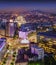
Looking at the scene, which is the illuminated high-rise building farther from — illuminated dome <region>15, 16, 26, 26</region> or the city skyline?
the city skyline

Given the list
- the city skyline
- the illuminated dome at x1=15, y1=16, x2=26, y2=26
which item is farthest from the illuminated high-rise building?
the city skyline

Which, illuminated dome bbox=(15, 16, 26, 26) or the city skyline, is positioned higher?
the city skyline

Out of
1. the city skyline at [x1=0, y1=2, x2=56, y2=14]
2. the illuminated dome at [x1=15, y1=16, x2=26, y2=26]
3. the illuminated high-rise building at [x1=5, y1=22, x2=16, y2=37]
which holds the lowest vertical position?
the illuminated high-rise building at [x1=5, y1=22, x2=16, y2=37]

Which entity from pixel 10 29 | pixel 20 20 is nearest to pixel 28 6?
pixel 20 20

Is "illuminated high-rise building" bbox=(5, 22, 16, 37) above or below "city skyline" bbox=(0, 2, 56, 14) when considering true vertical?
below

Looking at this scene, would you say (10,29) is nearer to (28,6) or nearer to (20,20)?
(20,20)

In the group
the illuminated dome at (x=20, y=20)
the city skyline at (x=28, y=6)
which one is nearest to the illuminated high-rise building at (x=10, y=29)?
the illuminated dome at (x=20, y=20)

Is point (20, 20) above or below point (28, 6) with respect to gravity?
below

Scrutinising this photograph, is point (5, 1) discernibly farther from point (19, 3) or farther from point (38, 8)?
point (38, 8)

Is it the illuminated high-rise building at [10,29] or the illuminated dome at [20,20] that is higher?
the illuminated dome at [20,20]

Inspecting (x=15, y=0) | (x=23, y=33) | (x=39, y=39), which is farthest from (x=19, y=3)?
(x=39, y=39)

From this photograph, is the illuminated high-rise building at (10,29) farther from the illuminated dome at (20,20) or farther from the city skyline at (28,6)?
the city skyline at (28,6)
